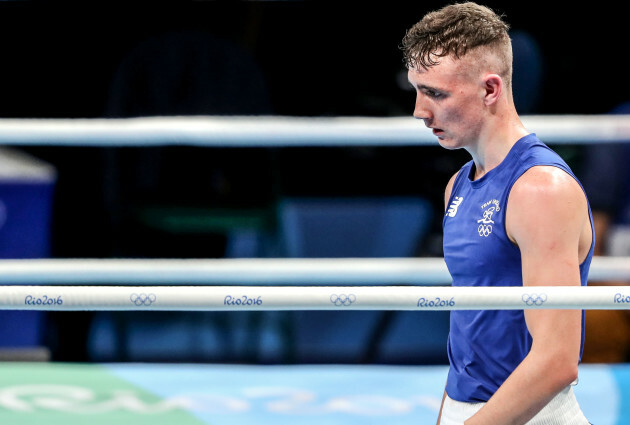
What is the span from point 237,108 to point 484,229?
215cm

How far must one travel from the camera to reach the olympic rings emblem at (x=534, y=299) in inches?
49.4

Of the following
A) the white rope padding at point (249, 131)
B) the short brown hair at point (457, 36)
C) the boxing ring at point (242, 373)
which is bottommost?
the boxing ring at point (242, 373)

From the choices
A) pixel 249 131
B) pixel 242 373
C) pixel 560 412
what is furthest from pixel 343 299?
pixel 242 373

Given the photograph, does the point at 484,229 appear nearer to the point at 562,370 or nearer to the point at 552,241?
the point at 552,241

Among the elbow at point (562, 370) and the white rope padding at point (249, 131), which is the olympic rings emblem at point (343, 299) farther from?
the white rope padding at point (249, 131)

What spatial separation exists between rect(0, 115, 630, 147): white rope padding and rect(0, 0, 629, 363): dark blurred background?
0.81m

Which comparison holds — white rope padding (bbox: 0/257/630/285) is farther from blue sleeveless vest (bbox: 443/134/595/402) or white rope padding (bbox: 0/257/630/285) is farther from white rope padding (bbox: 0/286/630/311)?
white rope padding (bbox: 0/286/630/311)

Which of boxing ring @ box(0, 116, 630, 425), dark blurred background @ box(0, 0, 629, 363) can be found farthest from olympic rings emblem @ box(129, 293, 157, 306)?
dark blurred background @ box(0, 0, 629, 363)

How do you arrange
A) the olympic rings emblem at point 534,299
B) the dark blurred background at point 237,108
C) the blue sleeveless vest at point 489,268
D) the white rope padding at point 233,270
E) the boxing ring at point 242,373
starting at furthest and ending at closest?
the dark blurred background at point 237,108 < the white rope padding at point 233,270 < the boxing ring at point 242,373 < the blue sleeveless vest at point 489,268 < the olympic rings emblem at point 534,299

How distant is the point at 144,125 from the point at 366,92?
63.9 inches

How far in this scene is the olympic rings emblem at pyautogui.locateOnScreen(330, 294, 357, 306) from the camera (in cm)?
132

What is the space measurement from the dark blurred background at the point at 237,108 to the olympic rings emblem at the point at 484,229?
1.93 m

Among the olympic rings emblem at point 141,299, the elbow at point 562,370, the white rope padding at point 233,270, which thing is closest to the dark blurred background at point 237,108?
the white rope padding at point 233,270

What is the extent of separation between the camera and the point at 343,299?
1318 mm
